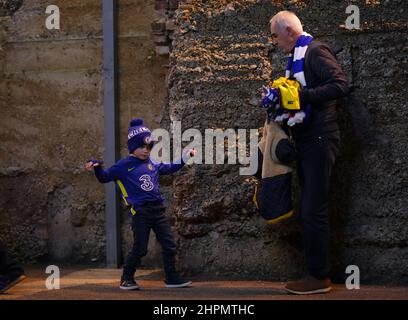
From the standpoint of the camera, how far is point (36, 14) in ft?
25.0

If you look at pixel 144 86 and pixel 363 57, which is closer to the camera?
pixel 363 57

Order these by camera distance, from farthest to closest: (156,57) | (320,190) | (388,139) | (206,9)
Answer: (156,57), (206,9), (388,139), (320,190)

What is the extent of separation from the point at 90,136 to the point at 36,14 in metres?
1.22

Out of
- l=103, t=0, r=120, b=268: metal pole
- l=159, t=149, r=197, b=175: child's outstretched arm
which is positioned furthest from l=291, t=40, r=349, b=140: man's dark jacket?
l=103, t=0, r=120, b=268: metal pole

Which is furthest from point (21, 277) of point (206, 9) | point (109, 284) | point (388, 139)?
point (388, 139)

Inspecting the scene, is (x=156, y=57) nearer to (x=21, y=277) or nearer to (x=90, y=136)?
(x=90, y=136)

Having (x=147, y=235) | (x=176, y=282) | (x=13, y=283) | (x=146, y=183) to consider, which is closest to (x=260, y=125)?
(x=146, y=183)

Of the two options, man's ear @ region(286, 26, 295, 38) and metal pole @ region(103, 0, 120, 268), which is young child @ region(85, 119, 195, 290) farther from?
metal pole @ region(103, 0, 120, 268)

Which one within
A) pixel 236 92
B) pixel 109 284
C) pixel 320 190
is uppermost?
pixel 236 92

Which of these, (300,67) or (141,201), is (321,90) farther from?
(141,201)

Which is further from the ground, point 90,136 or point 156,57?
point 156,57

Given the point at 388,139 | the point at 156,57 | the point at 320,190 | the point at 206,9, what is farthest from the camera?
the point at 156,57

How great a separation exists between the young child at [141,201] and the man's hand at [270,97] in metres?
0.74

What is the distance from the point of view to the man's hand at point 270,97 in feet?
17.5
